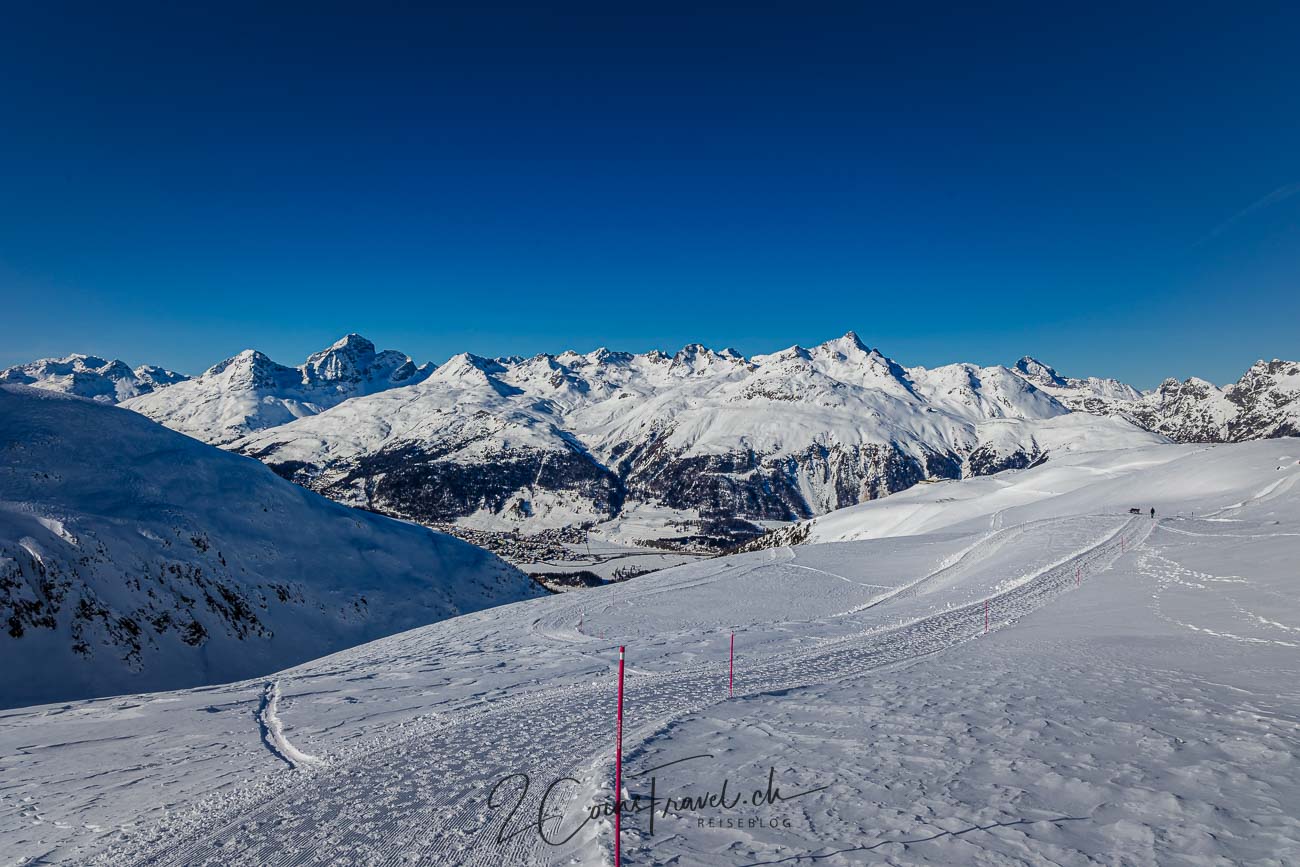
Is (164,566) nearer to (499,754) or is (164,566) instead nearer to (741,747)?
(499,754)

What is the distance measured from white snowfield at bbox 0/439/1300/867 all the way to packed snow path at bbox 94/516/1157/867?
0.22 feet

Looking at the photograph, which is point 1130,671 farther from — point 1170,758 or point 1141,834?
point 1141,834

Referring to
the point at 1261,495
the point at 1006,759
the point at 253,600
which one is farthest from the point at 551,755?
the point at 1261,495

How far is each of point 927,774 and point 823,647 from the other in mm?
11278

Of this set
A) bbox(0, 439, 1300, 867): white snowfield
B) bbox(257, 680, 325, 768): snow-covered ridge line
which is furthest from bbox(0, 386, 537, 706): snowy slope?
bbox(257, 680, 325, 768): snow-covered ridge line

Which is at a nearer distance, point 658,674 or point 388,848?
point 388,848

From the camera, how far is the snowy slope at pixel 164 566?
1068 inches

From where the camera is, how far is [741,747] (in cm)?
1071

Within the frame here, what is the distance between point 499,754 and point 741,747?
435cm

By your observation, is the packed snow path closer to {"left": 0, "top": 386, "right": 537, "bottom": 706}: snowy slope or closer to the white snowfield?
the white snowfield

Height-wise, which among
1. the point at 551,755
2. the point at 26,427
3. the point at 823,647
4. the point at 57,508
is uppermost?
the point at 26,427

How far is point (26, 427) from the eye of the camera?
3897cm

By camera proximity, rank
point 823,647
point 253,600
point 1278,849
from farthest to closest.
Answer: point 253,600, point 823,647, point 1278,849

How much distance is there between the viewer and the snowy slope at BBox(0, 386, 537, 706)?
27125mm
